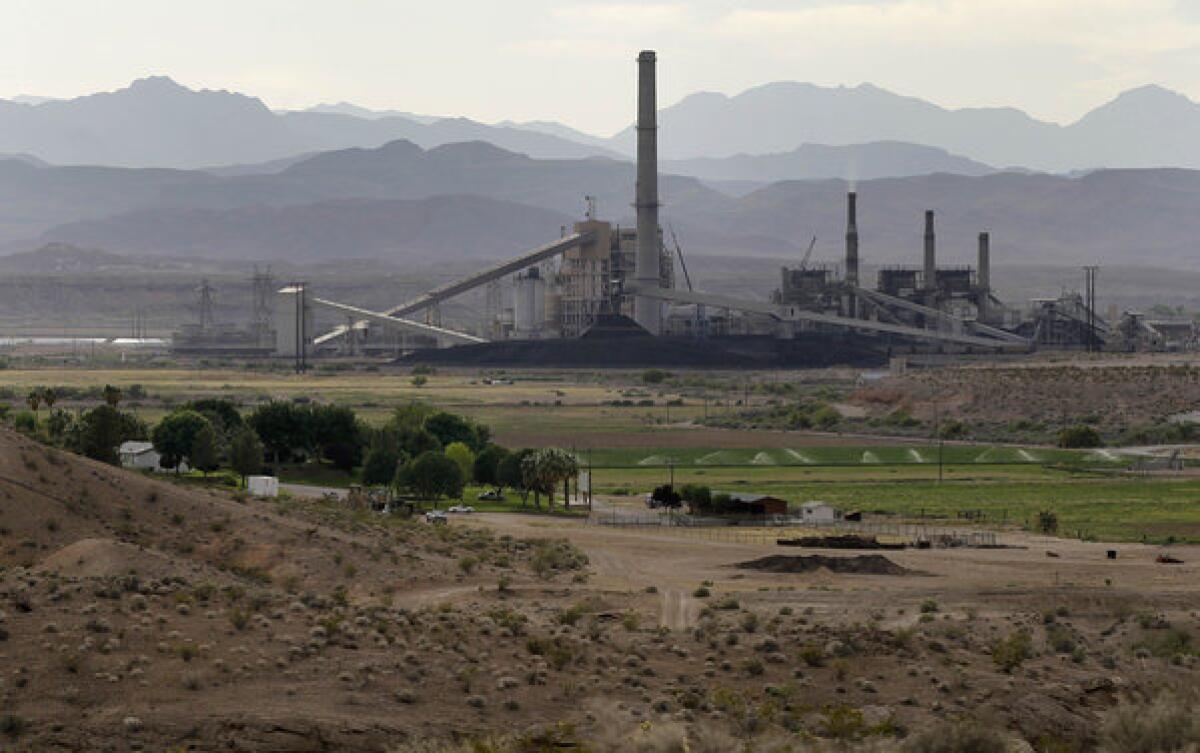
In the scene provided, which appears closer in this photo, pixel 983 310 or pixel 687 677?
pixel 687 677

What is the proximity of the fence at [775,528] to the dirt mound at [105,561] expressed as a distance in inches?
864

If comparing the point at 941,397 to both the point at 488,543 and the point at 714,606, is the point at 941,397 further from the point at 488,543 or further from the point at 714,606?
the point at 714,606

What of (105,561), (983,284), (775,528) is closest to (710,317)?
(983,284)

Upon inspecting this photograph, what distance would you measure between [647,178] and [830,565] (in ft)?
391

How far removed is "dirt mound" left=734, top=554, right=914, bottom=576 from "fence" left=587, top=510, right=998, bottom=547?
254 inches

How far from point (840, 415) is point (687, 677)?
276 feet

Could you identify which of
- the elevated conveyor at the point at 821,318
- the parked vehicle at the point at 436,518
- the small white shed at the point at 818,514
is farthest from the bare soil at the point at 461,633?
the elevated conveyor at the point at 821,318

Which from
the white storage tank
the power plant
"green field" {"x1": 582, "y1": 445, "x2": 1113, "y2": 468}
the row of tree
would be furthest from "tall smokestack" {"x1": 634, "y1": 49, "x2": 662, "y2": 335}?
the row of tree

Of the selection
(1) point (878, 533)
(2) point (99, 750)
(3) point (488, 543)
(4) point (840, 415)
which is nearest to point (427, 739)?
(2) point (99, 750)

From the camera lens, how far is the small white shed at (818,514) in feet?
226

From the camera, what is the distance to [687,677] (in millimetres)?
37812

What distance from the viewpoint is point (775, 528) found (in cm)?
6719

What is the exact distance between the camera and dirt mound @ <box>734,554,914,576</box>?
53.4 meters

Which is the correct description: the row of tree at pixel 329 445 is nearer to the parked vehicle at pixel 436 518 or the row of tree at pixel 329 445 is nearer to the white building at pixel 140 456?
the white building at pixel 140 456
